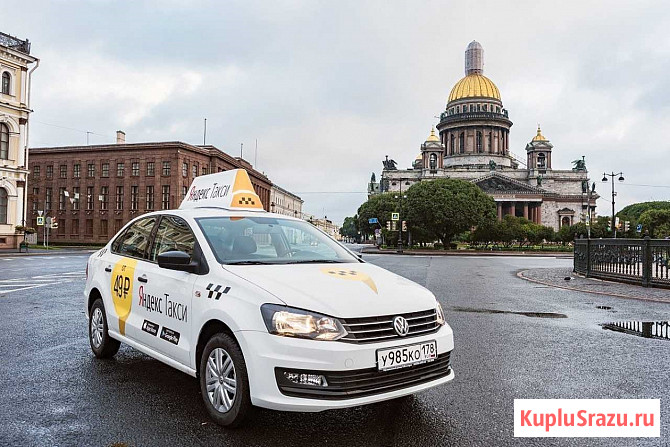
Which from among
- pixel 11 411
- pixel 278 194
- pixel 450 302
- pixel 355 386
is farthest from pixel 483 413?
pixel 278 194

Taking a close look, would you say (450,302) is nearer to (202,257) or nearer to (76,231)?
(202,257)

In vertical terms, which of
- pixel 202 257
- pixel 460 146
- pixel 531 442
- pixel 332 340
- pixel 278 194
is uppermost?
pixel 460 146

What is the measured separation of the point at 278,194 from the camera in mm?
115438

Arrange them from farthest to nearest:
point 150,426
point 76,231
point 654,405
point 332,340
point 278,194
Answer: point 278,194, point 76,231, point 654,405, point 150,426, point 332,340

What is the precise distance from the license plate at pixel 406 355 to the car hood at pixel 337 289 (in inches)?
10.2

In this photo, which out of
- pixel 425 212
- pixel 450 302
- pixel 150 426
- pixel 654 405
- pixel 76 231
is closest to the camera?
pixel 150 426

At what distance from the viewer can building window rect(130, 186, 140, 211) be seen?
61000mm

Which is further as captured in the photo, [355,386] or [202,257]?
[202,257]

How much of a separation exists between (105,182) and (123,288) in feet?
202

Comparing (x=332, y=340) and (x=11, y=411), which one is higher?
(x=332, y=340)

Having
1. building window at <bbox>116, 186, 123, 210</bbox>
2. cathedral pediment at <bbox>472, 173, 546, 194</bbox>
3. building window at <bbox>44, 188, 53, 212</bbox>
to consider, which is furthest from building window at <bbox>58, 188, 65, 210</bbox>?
cathedral pediment at <bbox>472, 173, 546, 194</bbox>

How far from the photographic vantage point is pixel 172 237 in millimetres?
5098

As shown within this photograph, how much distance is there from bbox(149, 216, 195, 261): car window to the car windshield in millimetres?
158

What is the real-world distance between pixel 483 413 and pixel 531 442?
57 cm
